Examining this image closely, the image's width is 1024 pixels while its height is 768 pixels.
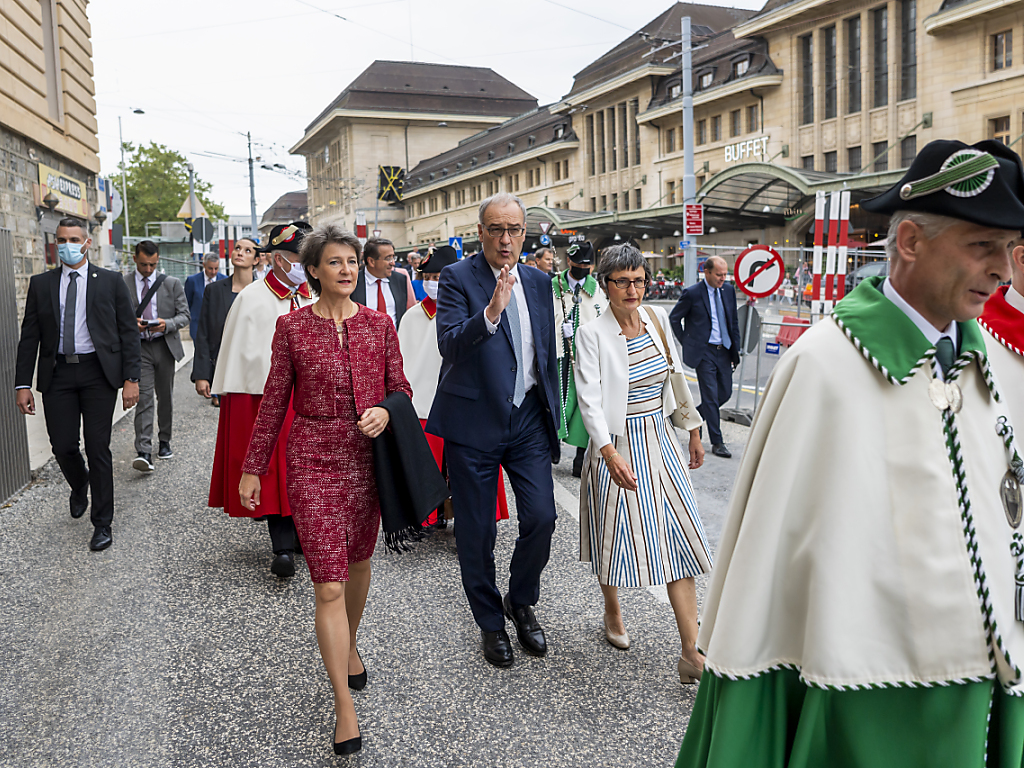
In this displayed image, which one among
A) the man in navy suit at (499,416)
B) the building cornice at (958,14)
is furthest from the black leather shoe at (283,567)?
the building cornice at (958,14)

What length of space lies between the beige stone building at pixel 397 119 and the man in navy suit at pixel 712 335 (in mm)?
80279

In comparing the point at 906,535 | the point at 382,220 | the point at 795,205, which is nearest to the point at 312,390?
the point at 906,535

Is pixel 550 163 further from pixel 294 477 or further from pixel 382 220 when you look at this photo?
pixel 294 477

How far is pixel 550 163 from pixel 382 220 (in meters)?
31.7

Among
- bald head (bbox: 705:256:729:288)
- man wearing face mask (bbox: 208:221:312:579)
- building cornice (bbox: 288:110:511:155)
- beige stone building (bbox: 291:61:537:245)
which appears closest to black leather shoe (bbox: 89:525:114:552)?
man wearing face mask (bbox: 208:221:312:579)

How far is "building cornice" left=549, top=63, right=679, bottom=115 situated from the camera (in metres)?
50.0

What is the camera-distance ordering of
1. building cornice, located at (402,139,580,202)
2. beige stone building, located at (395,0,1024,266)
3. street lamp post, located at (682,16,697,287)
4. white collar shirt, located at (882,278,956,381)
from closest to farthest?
1. white collar shirt, located at (882,278,956,381)
2. street lamp post, located at (682,16,697,287)
3. beige stone building, located at (395,0,1024,266)
4. building cornice, located at (402,139,580,202)

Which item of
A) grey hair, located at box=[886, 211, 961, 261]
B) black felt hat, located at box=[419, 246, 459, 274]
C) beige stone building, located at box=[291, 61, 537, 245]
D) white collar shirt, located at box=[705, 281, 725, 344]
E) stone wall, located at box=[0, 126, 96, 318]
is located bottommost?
white collar shirt, located at box=[705, 281, 725, 344]

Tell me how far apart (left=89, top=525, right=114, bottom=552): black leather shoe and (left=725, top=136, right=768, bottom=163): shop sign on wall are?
135 feet

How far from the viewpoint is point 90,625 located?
4.55 meters

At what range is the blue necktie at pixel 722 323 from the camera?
29.3 ft

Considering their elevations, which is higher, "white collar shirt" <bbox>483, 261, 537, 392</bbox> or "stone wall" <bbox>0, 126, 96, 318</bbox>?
"stone wall" <bbox>0, 126, 96, 318</bbox>

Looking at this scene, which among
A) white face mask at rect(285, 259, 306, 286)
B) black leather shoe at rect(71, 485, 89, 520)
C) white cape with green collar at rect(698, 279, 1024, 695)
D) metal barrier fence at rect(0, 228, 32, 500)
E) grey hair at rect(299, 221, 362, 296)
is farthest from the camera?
metal barrier fence at rect(0, 228, 32, 500)

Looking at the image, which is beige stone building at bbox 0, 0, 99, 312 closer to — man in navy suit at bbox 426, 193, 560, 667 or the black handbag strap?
the black handbag strap
